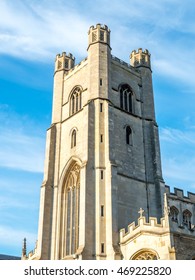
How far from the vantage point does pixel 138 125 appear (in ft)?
123

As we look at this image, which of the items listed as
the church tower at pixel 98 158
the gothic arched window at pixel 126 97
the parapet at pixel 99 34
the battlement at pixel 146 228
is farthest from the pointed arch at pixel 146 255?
the parapet at pixel 99 34

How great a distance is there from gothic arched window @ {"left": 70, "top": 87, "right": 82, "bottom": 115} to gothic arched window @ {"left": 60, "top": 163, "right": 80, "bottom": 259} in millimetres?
5740

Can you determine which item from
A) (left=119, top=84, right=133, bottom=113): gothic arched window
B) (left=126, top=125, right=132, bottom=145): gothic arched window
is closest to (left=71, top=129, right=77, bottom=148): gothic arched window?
(left=126, top=125, right=132, bottom=145): gothic arched window

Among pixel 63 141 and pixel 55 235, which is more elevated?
pixel 63 141

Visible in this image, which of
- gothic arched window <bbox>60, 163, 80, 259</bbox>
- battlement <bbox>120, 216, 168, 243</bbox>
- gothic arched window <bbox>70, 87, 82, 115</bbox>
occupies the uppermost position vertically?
gothic arched window <bbox>70, 87, 82, 115</bbox>

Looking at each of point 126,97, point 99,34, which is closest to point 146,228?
point 126,97

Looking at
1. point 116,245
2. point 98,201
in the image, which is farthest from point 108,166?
point 116,245

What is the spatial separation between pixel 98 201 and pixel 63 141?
30.1ft

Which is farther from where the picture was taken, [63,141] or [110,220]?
[63,141]

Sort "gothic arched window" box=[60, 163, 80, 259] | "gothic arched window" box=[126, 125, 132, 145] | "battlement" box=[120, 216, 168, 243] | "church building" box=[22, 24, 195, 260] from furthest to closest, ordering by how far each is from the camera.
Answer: "gothic arched window" box=[126, 125, 132, 145]
"gothic arched window" box=[60, 163, 80, 259]
"church building" box=[22, 24, 195, 260]
"battlement" box=[120, 216, 168, 243]

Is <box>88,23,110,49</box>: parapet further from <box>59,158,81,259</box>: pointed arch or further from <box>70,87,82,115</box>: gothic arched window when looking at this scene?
<box>59,158,81,259</box>: pointed arch

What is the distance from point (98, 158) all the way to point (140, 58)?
14747 mm

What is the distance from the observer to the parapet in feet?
125
